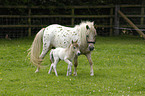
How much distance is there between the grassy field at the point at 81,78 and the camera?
22.7 feet

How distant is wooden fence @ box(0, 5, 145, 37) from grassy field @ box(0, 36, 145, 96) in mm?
4956

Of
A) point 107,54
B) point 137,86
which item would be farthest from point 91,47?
point 107,54

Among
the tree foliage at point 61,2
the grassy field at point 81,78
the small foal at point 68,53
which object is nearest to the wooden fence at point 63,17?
the tree foliage at point 61,2

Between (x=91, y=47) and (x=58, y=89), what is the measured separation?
78.0 inches

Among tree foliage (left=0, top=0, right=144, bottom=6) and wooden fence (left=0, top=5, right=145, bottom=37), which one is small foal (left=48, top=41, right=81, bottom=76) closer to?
wooden fence (left=0, top=5, right=145, bottom=37)

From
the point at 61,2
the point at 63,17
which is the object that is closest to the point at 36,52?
the point at 63,17

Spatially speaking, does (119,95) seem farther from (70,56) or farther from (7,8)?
(7,8)

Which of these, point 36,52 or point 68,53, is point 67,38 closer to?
point 68,53

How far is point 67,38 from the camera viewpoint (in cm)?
898

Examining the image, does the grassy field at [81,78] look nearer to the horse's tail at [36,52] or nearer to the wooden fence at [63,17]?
the horse's tail at [36,52]

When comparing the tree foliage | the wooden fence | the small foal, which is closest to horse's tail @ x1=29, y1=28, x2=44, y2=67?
the small foal

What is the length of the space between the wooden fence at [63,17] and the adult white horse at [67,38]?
855 cm

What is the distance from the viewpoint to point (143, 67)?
34.4 feet

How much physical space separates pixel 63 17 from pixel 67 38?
1041 centimetres
